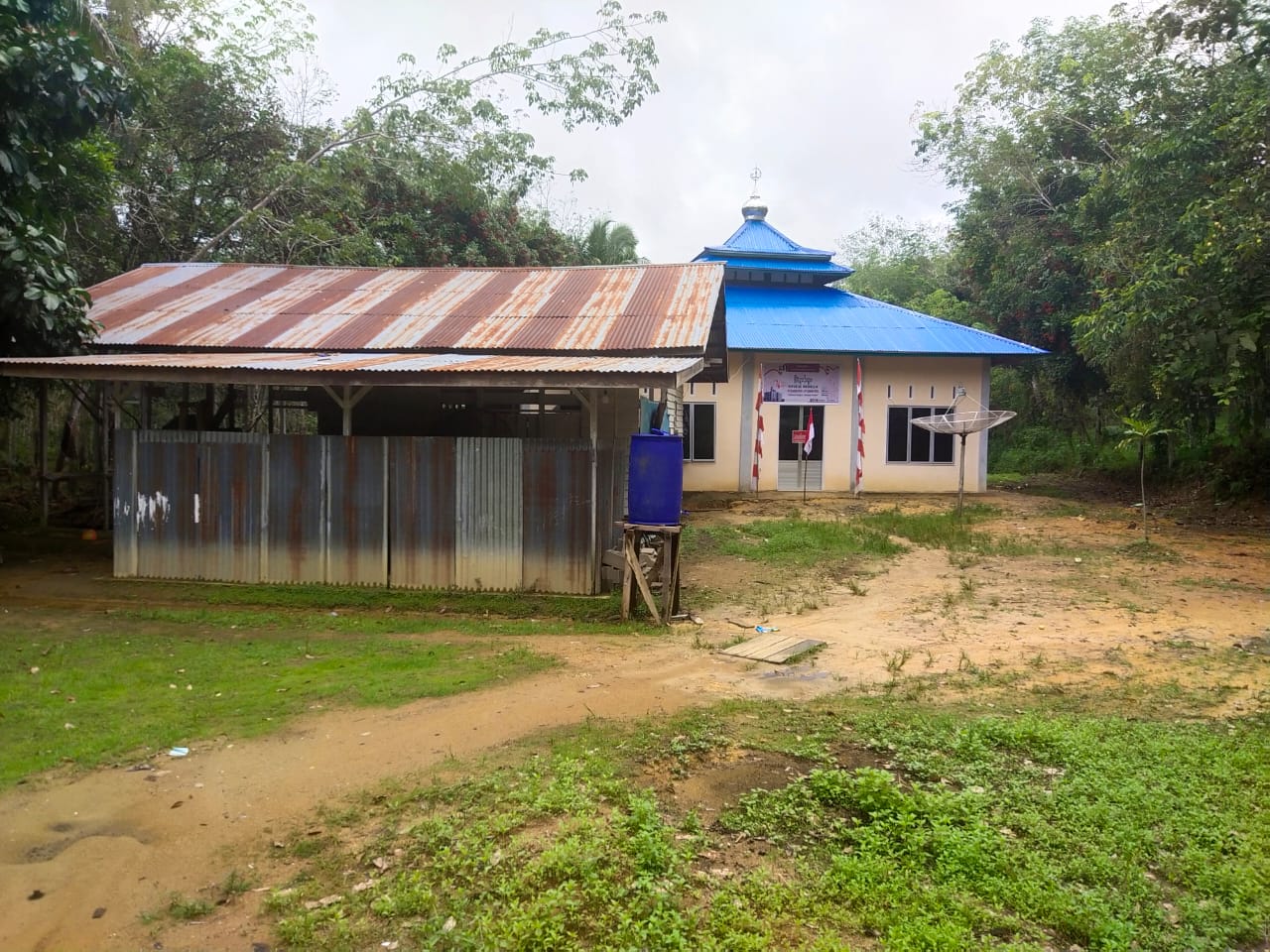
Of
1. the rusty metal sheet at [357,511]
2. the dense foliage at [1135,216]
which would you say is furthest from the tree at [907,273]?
the rusty metal sheet at [357,511]

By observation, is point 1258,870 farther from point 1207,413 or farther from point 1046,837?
point 1207,413

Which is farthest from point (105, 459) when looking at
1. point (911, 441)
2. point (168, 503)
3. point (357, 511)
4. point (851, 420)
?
point (911, 441)

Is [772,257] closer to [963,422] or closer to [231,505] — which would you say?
[963,422]

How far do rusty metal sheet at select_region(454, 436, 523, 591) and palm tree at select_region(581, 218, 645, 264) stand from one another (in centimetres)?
1754

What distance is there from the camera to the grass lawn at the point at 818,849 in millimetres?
3018

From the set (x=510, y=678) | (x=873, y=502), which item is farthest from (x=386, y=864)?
(x=873, y=502)

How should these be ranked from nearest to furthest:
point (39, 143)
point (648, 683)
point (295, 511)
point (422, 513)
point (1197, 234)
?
point (648, 683)
point (422, 513)
point (295, 511)
point (39, 143)
point (1197, 234)

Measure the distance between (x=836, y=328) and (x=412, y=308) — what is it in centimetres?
1134

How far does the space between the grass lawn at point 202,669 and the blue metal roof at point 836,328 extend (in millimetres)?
11952

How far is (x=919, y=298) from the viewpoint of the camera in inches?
1391

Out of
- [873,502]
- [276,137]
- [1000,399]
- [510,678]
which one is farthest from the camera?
[1000,399]

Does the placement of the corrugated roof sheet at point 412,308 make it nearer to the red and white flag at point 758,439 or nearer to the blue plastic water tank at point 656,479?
the blue plastic water tank at point 656,479

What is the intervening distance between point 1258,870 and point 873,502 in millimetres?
14805

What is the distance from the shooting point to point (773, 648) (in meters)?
7.11
